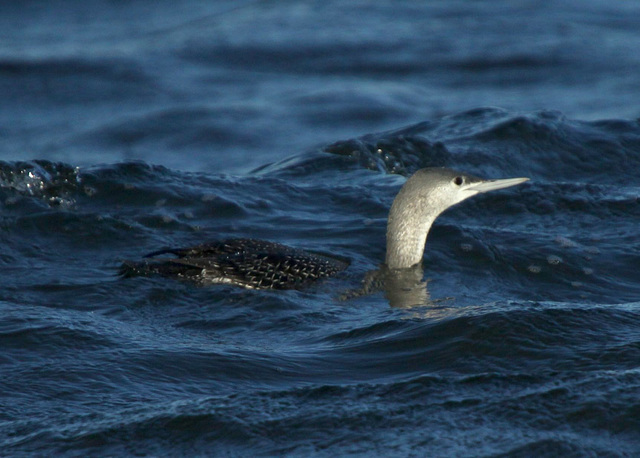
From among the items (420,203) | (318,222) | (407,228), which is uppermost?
(420,203)

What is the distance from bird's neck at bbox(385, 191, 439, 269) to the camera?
735cm

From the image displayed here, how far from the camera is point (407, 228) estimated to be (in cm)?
736

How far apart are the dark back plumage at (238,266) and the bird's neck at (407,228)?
0.63 meters

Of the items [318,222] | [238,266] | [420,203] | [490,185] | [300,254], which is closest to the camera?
[238,266]

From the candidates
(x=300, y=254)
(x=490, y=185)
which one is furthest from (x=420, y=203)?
(x=300, y=254)

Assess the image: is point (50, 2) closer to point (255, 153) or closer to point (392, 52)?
point (392, 52)

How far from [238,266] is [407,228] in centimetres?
128

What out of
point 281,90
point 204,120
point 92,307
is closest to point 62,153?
point 204,120

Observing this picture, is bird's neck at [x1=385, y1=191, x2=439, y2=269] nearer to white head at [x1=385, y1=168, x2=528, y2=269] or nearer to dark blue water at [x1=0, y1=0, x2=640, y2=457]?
white head at [x1=385, y1=168, x2=528, y2=269]

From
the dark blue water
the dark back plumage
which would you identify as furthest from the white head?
the dark back plumage

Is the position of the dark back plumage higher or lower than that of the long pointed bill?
lower

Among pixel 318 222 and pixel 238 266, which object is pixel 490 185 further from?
pixel 238 266

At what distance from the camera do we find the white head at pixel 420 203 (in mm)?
7293

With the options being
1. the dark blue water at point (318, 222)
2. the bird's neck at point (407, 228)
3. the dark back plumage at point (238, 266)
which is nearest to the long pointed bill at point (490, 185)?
the bird's neck at point (407, 228)
